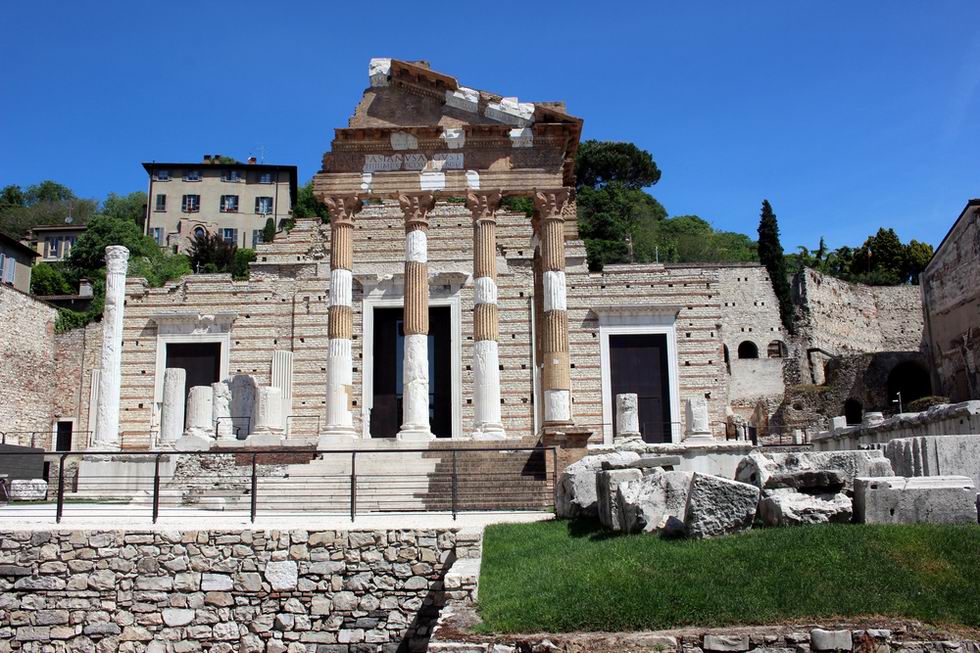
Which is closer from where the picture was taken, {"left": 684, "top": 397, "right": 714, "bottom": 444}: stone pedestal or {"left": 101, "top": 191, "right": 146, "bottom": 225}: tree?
{"left": 684, "top": 397, "right": 714, "bottom": 444}: stone pedestal

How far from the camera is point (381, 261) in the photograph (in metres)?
32.9

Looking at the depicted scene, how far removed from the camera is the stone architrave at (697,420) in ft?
80.9

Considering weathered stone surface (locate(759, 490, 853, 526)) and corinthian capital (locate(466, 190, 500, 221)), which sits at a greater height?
corinthian capital (locate(466, 190, 500, 221))

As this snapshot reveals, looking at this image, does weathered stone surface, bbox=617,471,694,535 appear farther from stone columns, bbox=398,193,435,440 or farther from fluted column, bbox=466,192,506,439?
stone columns, bbox=398,193,435,440

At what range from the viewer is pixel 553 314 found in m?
24.4

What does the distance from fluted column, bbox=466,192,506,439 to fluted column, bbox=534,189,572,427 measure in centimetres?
127

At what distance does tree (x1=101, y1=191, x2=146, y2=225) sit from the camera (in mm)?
79969

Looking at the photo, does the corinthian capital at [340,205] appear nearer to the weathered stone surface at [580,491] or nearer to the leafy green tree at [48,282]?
the weathered stone surface at [580,491]

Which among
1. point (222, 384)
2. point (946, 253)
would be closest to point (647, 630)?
point (222, 384)

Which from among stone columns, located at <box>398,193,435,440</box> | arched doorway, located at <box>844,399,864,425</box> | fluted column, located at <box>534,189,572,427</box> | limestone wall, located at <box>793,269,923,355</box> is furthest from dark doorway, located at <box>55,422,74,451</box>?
limestone wall, located at <box>793,269,923,355</box>

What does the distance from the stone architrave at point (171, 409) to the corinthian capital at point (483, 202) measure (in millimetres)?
9131

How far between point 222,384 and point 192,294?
7847 mm

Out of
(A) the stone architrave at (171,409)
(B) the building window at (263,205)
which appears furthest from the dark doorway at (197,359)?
(B) the building window at (263,205)

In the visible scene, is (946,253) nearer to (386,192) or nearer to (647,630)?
(386,192)
